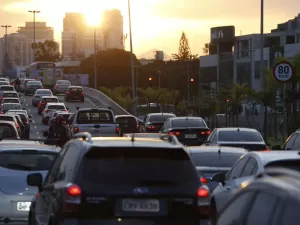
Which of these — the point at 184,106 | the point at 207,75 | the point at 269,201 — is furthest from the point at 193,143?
the point at 207,75

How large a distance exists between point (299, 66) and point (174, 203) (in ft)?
112

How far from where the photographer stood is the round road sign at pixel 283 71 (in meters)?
29.3

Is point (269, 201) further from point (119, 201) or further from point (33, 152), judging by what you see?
point (33, 152)

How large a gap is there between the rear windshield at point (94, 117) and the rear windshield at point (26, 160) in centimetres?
1916

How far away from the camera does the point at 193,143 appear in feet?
111

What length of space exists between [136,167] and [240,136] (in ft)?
55.2

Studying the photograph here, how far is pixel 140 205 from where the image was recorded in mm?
9648

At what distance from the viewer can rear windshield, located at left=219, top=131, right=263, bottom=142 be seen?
2611 centimetres

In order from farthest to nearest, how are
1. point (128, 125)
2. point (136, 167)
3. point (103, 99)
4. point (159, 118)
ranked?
point (103, 99) < point (128, 125) < point (159, 118) < point (136, 167)

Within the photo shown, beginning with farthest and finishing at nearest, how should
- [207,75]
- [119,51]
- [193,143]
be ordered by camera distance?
1. [119,51]
2. [207,75]
3. [193,143]

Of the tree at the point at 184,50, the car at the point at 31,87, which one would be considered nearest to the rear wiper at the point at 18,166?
the car at the point at 31,87

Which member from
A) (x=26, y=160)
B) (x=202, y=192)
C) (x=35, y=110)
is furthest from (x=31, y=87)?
(x=202, y=192)

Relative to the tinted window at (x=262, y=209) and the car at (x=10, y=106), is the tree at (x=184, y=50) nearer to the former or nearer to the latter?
the car at (x=10, y=106)

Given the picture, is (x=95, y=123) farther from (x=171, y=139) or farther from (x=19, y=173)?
(x=171, y=139)
